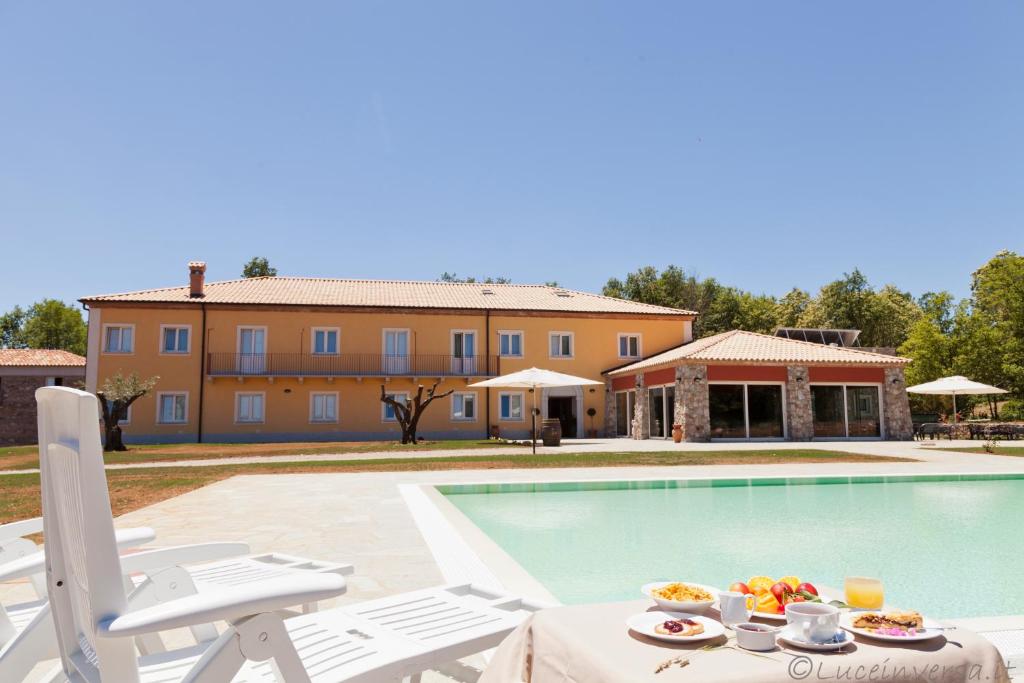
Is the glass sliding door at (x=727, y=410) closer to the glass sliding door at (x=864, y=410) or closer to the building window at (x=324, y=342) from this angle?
the glass sliding door at (x=864, y=410)

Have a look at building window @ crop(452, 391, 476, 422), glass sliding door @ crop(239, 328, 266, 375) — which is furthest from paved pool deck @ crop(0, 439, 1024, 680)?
glass sliding door @ crop(239, 328, 266, 375)

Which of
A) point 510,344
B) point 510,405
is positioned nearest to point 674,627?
point 510,405

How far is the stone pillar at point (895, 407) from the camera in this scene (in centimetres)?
2166

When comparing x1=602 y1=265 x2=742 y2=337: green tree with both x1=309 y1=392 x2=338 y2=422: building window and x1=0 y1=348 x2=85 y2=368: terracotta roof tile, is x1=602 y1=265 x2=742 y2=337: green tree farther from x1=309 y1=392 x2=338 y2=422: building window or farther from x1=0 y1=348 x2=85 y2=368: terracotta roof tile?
x1=0 y1=348 x2=85 y2=368: terracotta roof tile

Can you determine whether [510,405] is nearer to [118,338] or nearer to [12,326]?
→ [118,338]

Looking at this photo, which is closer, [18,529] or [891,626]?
[891,626]

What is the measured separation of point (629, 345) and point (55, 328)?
5116 centimetres

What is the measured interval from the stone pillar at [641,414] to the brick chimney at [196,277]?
17.9m

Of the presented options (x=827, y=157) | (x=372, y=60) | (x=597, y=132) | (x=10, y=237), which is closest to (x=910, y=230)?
(x=827, y=157)

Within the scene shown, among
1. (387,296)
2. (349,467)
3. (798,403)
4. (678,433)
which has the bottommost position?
(349,467)

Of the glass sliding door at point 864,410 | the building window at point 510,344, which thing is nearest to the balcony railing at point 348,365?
the building window at point 510,344

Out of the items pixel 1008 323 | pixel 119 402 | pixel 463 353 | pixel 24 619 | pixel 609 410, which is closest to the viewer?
pixel 24 619

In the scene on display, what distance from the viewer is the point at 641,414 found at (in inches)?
941

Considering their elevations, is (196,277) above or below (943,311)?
below
